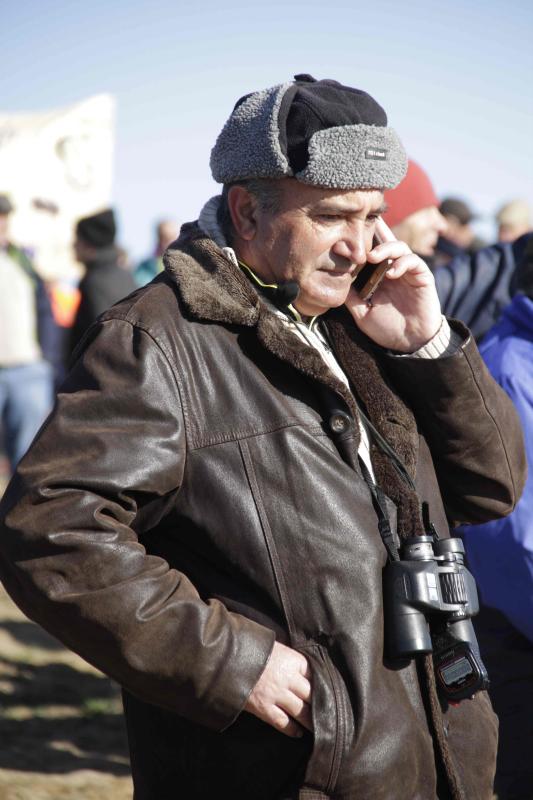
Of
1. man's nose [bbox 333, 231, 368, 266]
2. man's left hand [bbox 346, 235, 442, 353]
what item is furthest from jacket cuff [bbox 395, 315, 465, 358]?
man's nose [bbox 333, 231, 368, 266]

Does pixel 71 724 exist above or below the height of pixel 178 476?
below

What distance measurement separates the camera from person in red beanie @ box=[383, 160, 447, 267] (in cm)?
433

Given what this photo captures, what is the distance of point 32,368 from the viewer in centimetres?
666

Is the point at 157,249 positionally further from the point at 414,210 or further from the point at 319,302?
the point at 319,302

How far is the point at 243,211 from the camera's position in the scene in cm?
Answer: 212

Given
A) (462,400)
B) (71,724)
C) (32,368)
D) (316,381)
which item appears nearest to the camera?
(316,381)

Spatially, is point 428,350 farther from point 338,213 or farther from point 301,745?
point 301,745

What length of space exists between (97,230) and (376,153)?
14.8 feet

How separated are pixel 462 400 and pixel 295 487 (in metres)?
0.50

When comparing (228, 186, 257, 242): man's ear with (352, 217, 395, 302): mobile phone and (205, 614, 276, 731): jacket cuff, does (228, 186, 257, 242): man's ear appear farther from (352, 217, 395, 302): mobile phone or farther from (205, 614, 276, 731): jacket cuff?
(205, 614, 276, 731): jacket cuff

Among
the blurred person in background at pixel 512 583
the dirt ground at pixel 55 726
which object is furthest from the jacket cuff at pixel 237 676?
the dirt ground at pixel 55 726

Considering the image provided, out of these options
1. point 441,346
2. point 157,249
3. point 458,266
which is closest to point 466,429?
point 441,346

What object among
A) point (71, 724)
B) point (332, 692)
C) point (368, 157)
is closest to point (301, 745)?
point (332, 692)

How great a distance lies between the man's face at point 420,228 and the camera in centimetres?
441
